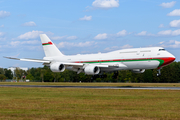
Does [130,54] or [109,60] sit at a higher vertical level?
[130,54]

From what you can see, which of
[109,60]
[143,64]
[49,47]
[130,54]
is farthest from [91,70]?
[49,47]

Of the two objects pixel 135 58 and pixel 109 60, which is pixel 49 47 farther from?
pixel 135 58

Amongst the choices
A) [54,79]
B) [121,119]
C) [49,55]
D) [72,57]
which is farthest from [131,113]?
[54,79]

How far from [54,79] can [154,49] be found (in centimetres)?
12139

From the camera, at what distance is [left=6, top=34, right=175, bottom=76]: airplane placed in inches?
2048

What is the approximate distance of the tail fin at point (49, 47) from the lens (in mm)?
69750

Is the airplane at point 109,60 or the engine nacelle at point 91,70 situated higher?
the airplane at point 109,60

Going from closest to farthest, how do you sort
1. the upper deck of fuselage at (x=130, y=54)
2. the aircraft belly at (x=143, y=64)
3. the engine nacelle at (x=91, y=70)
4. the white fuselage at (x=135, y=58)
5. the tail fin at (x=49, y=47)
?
1. the white fuselage at (x=135, y=58)
2. the upper deck of fuselage at (x=130, y=54)
3. the aircraft belly at (x=143, y=64)
4. the engine nacelle at (x=91, y=70)
5. the tail fin at (x=49, y=47)

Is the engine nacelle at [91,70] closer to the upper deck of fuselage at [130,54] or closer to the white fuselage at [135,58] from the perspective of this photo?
the white fuselage at [135,58]

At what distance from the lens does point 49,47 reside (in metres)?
70.1

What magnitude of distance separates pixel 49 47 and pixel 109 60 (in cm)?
1911

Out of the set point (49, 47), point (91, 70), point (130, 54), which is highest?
point (49, 47)

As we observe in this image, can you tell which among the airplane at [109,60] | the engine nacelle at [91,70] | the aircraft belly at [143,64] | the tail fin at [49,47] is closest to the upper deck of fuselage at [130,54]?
the airplane at [109,60]

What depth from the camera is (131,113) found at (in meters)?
18.2
